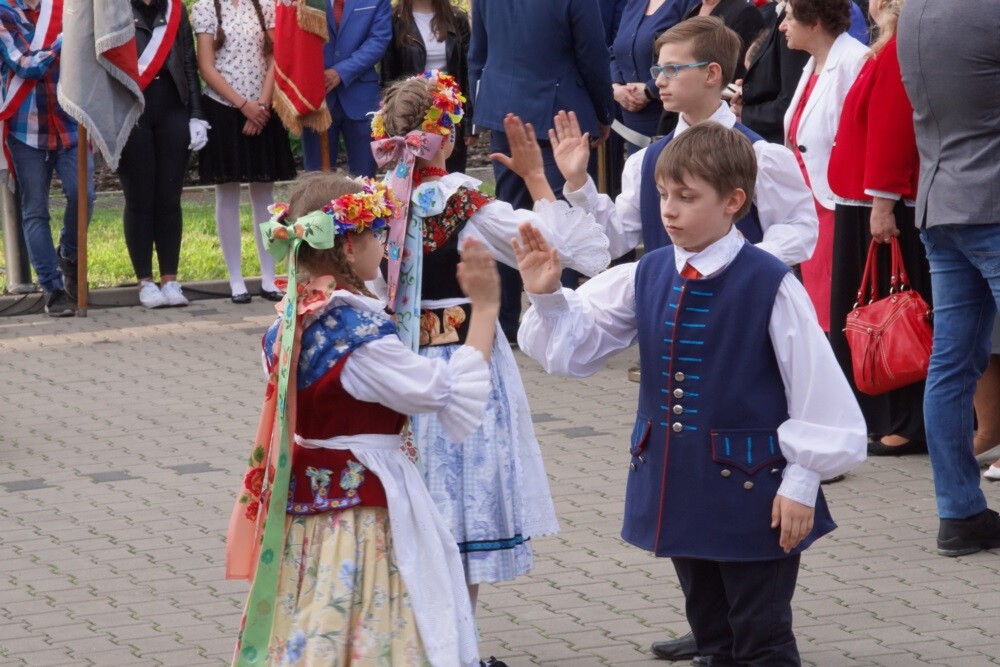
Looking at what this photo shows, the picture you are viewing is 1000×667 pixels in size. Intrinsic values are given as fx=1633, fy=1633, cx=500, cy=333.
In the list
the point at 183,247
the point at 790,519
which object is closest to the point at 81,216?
the point at 183,247

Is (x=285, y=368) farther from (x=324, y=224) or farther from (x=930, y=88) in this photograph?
(x=930, y=88)

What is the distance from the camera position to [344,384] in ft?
12.4

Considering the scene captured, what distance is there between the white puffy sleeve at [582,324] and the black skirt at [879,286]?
9.74 feet

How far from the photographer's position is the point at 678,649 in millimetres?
4766

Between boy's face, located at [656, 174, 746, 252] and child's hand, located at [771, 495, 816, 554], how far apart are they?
63 centimetres

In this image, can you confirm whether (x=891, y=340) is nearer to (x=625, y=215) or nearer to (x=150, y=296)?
(x=625, y=215)

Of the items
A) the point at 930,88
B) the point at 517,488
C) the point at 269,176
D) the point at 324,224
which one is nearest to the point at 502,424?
the point at 517,488

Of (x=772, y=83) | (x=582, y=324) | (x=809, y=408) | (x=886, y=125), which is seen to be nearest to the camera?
(x=809, y=408)

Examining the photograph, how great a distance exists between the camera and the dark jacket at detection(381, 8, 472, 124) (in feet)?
34.1

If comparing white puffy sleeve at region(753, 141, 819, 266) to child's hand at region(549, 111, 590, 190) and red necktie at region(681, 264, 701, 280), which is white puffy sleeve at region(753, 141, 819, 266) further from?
red necktie at region(681, 264, 701, 280)

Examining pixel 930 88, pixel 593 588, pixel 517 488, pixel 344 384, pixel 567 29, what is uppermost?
pixel 567 29

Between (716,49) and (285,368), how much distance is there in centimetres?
205

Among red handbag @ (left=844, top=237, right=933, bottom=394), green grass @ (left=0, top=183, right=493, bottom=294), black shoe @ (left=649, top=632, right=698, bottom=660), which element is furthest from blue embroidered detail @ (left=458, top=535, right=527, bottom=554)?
green grass @ (left=0, top=183, right=493, bottom=294)

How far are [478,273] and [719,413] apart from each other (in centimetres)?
65
